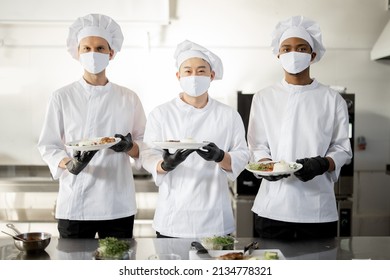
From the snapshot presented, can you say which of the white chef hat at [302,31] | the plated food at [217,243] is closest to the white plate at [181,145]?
the plated food at [217,243]

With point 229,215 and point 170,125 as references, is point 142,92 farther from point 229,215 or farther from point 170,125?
point 229,215

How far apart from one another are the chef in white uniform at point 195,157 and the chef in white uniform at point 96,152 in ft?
0.41

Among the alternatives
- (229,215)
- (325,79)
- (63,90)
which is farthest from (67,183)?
(325,79)

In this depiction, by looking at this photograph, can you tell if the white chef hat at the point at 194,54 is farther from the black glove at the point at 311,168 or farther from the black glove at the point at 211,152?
the black glove at the point at 311,168

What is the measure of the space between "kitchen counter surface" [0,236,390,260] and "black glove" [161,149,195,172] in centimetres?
21

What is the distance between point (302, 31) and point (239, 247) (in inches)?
30.0

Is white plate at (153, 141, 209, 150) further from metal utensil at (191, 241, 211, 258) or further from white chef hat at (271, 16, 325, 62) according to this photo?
white chef hat at (271, 16, 325, 62)

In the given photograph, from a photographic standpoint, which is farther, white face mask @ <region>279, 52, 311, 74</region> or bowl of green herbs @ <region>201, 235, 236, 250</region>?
white face mask @ <region>279, 52, 311, 74</region>

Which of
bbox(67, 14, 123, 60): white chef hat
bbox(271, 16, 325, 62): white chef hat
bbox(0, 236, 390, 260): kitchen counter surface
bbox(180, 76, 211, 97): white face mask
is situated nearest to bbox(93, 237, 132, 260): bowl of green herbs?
bbox(0, 236, 390, 260): kitchen counter surface

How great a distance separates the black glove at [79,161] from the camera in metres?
1.50

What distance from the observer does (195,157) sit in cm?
153

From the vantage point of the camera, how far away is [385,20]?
6.73 ft

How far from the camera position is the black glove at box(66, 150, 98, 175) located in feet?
4.92

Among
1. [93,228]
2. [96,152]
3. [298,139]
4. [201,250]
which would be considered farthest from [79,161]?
[298,139]
